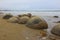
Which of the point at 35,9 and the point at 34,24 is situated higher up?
the point at 34,24

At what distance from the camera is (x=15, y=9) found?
1429 cm

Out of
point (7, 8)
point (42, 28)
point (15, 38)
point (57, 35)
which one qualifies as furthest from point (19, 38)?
point (7, 8)

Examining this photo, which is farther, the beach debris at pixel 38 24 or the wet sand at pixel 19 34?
the beach debris at pixel 38 24

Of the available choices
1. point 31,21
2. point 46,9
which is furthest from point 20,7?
point 31,21

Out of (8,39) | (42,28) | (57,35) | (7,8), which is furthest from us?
(7,8)

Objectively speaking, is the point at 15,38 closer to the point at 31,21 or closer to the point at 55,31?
the point at 55,31

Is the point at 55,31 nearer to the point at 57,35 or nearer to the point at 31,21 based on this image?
the point at 57,35

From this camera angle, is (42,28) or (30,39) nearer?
(30,39)

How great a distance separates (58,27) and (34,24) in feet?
3.38

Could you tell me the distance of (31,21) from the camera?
5.59 meters

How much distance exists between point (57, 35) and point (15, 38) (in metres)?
1.09

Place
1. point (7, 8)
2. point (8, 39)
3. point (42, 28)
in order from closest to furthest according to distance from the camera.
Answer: point (8, 39), point (42, 28), point (7, 8)

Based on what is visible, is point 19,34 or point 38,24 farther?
point 38,24

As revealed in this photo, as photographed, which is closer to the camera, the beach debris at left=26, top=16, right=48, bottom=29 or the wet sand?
the wet sand
